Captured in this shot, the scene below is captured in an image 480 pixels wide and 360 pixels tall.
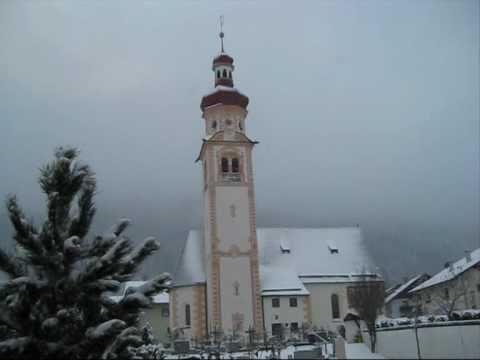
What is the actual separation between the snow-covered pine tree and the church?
29449mm

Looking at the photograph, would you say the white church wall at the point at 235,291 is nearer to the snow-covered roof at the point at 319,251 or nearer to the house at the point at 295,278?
the house at the point at 295,278

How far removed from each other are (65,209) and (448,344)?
14771 mm

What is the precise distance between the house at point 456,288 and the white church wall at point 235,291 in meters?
14.7

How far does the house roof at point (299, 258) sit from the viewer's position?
44625 mm

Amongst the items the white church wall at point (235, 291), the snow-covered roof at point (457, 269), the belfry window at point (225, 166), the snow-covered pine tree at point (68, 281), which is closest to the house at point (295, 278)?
the white church wall at point (235, 291)

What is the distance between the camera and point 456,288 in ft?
148

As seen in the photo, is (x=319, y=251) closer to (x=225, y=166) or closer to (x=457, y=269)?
(x=457, y=269)

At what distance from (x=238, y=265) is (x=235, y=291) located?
1.99 metres

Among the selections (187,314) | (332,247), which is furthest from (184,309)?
(332,247)

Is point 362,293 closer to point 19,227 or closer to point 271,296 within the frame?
point 271,296

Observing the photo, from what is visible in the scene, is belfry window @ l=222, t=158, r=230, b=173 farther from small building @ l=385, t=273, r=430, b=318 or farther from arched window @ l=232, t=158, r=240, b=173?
small building @ l=385, t=273, r=430, b=318

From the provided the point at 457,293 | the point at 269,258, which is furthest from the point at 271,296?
the point at 457,293

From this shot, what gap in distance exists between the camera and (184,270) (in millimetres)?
45125

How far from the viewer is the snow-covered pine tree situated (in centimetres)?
1064
